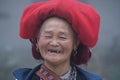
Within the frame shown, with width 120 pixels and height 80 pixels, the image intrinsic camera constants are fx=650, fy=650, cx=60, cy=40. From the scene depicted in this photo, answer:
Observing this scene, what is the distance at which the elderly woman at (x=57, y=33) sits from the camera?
326cm

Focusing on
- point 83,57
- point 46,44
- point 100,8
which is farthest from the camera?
point 100,8

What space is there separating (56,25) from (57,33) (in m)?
0.04

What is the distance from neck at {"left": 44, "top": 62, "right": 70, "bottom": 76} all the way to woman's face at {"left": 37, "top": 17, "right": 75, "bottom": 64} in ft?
0.13

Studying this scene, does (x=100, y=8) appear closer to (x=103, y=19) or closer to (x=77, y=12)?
(x=103, y=19)

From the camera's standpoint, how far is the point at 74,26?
3.28 metres

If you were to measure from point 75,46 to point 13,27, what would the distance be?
3.77 ft

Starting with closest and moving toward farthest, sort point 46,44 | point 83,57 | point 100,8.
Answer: point 46,44
point 83,57
point 100,8

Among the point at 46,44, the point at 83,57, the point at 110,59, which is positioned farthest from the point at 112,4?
the point at 46,44

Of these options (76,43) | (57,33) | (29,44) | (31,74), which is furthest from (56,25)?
(29,44)

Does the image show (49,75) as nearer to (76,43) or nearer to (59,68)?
(59,68)

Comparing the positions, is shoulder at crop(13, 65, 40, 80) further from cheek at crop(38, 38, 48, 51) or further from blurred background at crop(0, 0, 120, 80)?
blurred background at crop(0, 0, 120, 80)

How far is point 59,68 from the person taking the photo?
3.35 m

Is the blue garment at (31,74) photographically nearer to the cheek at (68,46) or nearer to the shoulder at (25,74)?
the shoulder at (25,74)

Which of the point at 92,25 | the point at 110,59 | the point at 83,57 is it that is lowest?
the point at 110,59
